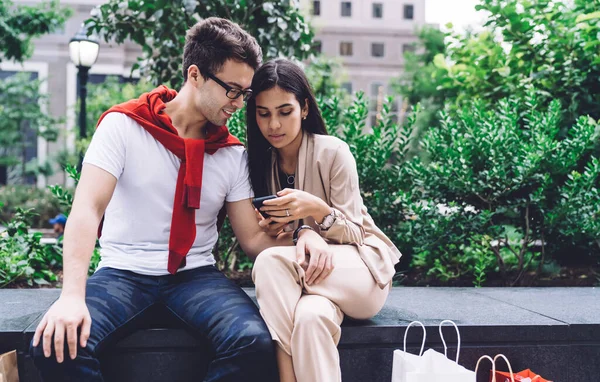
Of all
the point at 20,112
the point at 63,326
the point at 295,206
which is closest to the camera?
the point at 63,326

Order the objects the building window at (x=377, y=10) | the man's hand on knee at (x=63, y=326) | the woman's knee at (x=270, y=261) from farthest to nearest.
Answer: the building window at (x=377, y=10), the woman's knee at (x=270, y=261), the man's hand on knee at (x=63, y=326)

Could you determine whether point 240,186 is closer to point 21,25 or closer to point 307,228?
point 307,228

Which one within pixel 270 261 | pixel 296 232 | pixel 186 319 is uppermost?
pixel 296 232

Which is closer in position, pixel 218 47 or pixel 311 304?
pixel 311 304

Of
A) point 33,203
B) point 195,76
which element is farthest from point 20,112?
point 195,76

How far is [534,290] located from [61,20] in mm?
10497

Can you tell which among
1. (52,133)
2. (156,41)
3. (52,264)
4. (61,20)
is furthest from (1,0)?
(52,133)

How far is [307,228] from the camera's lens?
2.92 m

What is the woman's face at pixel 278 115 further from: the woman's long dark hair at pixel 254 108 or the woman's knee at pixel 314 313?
the woman's knee at pixel 314 313

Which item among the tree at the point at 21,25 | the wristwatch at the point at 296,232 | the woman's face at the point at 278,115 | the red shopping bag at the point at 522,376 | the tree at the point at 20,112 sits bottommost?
the red shopping bag at the point at 522,376

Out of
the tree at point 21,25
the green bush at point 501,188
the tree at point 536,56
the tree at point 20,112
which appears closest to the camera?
the green bush at point 501,188

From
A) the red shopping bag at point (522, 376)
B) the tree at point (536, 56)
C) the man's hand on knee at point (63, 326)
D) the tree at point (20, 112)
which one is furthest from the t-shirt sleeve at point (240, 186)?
the tree at point (20, 112)

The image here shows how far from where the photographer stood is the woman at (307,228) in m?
2.51

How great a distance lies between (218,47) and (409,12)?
54752 millimetres
